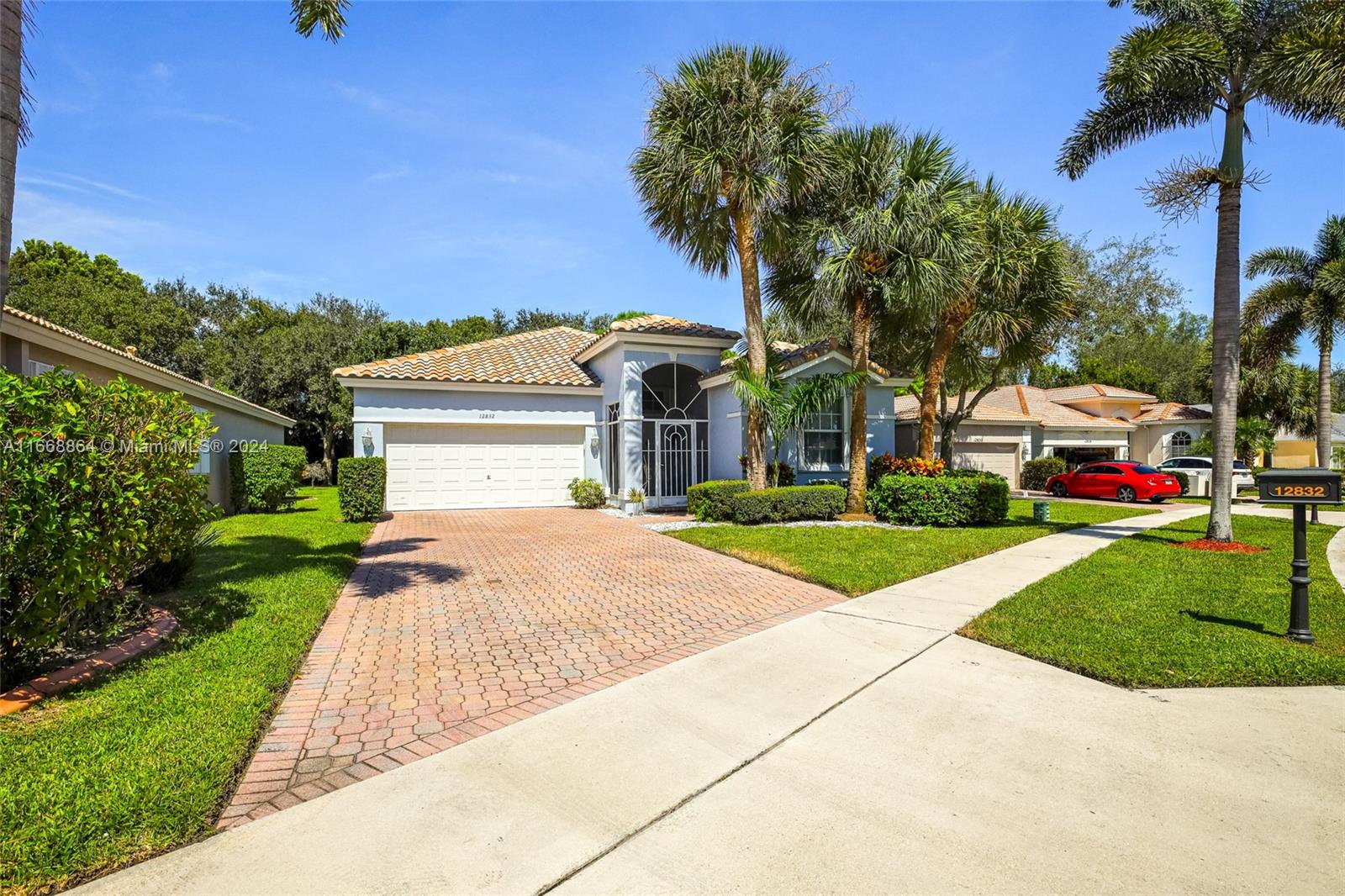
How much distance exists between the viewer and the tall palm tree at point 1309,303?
21016 millimetres

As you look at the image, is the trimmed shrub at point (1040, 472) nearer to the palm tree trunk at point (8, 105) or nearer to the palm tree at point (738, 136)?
the palm tree at point (738, 136)

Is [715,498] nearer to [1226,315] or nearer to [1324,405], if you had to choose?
[1226,315]

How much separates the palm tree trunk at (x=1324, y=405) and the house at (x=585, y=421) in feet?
48.5

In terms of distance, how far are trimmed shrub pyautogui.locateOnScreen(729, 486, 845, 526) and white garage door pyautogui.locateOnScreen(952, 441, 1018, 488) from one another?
46.7 ft

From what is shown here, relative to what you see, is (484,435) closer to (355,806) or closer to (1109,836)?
(355,806)

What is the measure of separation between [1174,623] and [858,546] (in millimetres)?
5006

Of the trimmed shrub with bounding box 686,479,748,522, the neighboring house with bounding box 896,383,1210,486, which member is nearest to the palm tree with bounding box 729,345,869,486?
the trimmed shrub with bounding box 686,479,748,522

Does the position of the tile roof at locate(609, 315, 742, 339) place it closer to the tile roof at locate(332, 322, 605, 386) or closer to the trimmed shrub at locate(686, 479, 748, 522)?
the tile roof at locate(332, 322, 605, 386)

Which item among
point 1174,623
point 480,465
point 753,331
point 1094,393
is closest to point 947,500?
point 753,331

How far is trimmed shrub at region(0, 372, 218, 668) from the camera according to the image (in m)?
4.27

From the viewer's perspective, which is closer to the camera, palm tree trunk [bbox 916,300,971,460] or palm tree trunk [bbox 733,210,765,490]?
palm tree trunk [bbox 733,210,765,490]

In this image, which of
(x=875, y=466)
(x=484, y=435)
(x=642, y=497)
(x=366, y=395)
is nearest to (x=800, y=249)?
(x=875, y=466)

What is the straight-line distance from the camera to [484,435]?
1898 centimetres

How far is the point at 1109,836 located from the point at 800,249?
13.8 meters
